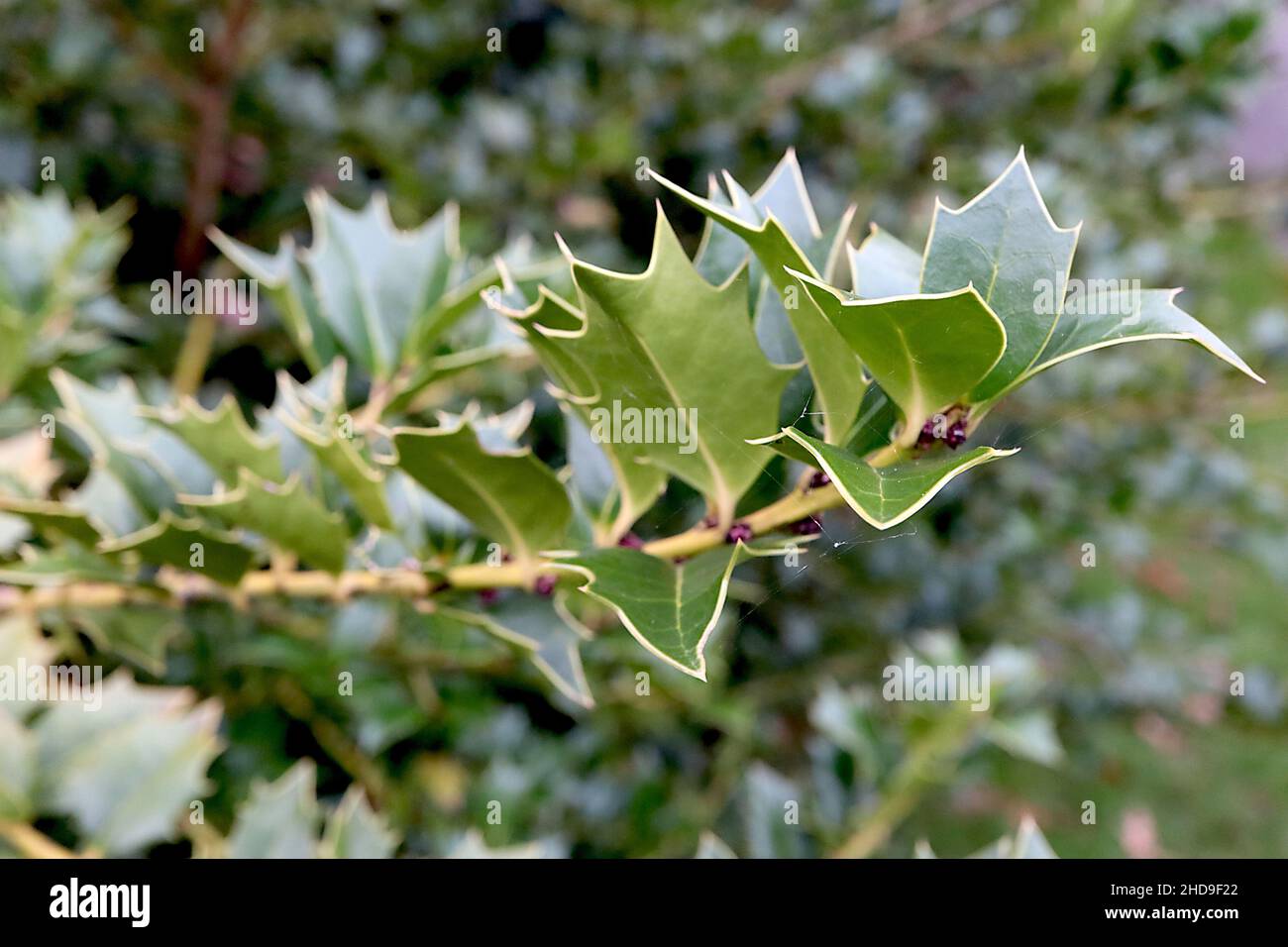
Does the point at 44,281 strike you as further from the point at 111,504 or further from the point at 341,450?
the point at 341,450

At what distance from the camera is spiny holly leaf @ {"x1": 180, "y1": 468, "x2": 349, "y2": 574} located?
597 mm

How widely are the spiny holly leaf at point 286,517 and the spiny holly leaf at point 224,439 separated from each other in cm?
2

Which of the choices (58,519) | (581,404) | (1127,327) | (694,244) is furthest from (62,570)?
(694,244)

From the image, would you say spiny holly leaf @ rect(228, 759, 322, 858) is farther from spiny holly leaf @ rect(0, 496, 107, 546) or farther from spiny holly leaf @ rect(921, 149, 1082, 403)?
spiny holly leaf @ rect(921, 149, 1082, 403)

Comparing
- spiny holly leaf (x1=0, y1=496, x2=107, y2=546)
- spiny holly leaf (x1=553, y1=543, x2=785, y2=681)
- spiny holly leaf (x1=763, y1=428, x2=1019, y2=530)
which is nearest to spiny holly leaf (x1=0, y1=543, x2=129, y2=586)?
spiny holly leaf (x1=0, y1=496, x2=107, y2=546)

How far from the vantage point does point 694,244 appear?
1807mm

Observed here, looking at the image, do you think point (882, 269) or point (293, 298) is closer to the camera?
point (882, 269)

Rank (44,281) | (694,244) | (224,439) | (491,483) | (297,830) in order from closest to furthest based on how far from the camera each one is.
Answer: (491,483), (224,439), (297,830), (44,281), (694,244)

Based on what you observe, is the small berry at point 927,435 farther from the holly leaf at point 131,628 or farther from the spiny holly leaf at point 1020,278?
the holly leaf at point 131,628

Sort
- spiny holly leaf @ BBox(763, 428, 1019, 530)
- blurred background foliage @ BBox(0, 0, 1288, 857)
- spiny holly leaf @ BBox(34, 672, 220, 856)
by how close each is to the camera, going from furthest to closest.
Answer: blurred background foliage @ BBox(0, 0, 1288, 857)
spiny holly leaf @ BBox(34, 672, 220, 856)
spiny holly leaf @ BBox(763, 428, 1019, 530)

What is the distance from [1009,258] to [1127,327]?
0.19 ft

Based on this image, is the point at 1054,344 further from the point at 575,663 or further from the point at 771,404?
the point at 575,663

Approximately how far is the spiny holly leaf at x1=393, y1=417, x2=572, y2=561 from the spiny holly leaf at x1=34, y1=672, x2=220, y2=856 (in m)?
0.44

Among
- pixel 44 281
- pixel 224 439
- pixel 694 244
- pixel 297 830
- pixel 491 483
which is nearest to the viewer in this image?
pixel 491 483
